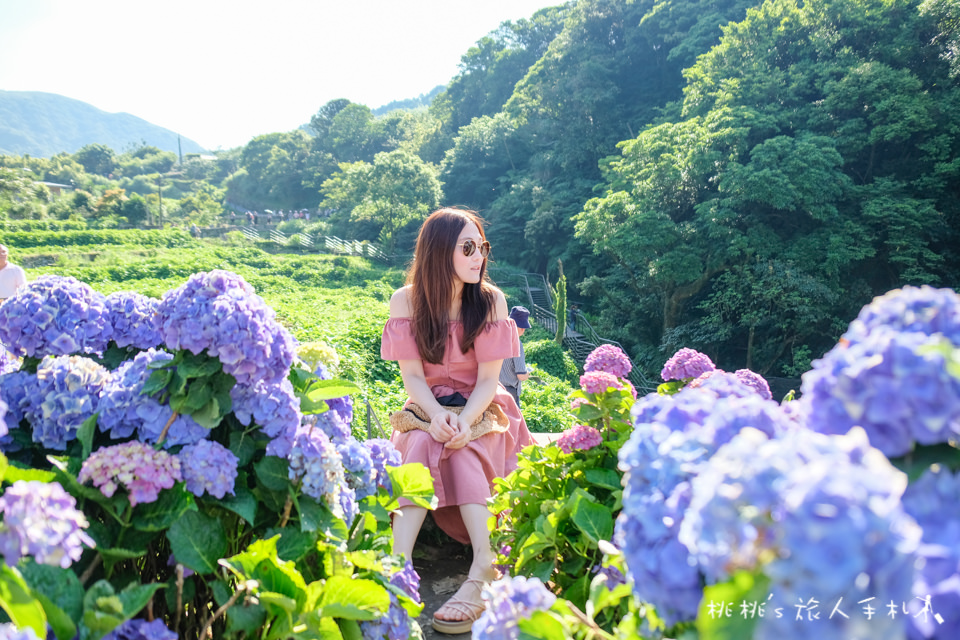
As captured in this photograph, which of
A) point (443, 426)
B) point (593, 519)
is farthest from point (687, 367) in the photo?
point (443, 426)

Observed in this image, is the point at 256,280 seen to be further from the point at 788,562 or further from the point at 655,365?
the point at 788,562

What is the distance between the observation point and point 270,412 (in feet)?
3.80

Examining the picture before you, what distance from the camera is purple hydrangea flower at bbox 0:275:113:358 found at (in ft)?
4.15

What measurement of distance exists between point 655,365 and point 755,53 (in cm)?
995

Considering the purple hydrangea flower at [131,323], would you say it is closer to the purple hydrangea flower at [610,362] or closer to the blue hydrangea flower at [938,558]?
the purple hydrangea flower at [610,362]

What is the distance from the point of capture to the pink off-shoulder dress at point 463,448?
2.03 metres

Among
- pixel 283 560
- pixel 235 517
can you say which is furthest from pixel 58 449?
pixel 283 560

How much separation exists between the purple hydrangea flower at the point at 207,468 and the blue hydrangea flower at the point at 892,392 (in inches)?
37.7

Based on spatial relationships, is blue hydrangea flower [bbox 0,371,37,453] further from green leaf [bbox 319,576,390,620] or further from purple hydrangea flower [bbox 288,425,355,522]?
green leaf [bbox 319,576,390,620]

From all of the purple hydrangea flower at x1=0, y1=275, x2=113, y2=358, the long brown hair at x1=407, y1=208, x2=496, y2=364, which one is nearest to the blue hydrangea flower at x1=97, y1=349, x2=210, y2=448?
the purple hydrangea flower at x1=0, y1=275, x2=113, y2=358

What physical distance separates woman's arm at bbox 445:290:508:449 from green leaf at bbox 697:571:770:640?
1515 mm

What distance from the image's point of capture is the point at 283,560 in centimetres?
113

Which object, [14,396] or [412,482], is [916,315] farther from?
[14,396]

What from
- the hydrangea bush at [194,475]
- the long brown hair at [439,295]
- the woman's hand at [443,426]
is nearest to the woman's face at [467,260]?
the long brown hair at [439,295]
